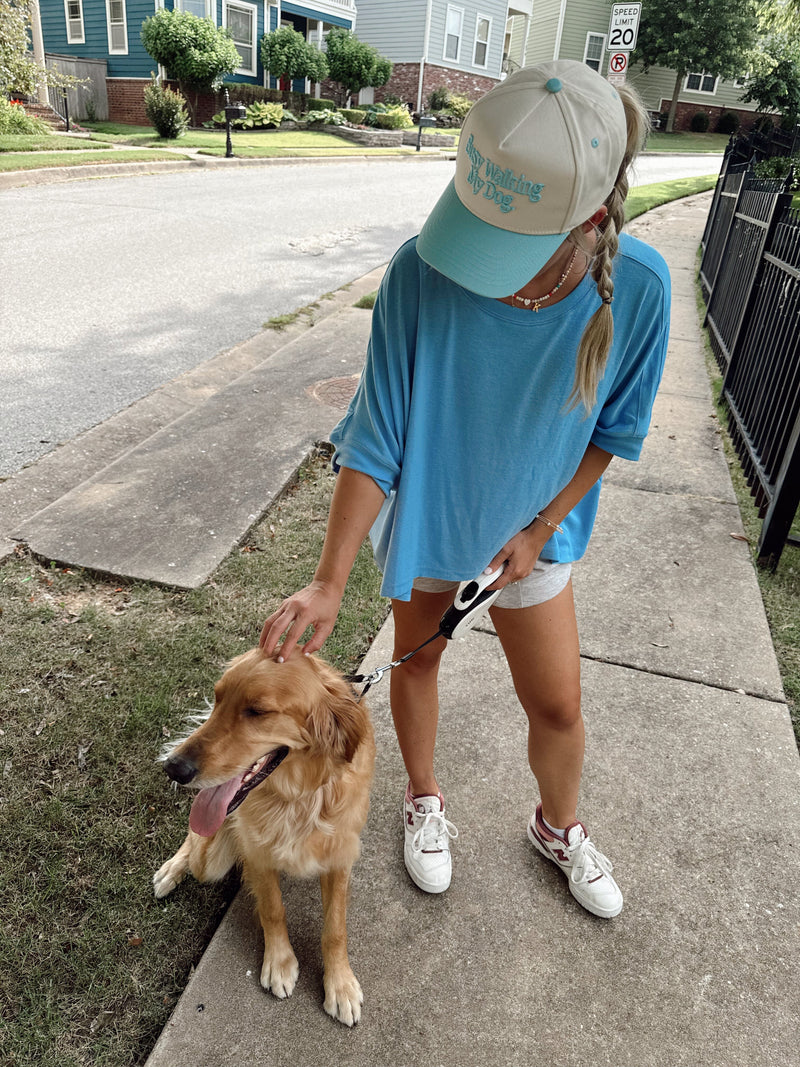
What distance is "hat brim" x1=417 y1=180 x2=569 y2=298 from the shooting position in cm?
151

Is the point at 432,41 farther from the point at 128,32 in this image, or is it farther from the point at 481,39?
the point at 128,32

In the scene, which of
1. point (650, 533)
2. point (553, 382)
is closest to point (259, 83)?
point (650, 533)

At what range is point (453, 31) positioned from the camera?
34062 millimetres

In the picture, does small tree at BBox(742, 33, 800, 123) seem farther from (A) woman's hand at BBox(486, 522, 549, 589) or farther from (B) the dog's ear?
(B) the dog's ear

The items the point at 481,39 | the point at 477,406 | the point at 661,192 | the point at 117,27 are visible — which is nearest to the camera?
the point at 477,406

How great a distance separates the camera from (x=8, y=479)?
450 centimetres

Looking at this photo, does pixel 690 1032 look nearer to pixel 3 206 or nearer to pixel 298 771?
pixel 298 771

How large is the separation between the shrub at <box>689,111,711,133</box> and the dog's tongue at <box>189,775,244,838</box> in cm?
5068

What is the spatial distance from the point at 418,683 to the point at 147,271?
8207mm

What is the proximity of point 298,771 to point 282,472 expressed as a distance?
9.69 ft

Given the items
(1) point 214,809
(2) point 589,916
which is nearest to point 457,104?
(2) point 589,916

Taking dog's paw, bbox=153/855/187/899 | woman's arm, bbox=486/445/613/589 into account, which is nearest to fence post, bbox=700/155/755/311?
woman's arm, bbox=486/445/613/589

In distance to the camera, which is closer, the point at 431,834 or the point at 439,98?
the point at 431,834

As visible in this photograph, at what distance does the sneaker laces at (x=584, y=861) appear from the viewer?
2.34m
